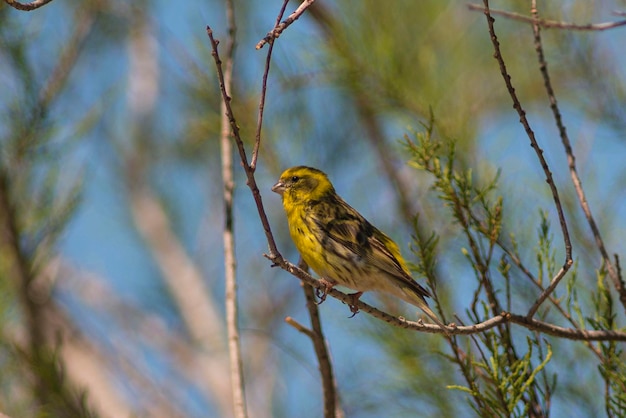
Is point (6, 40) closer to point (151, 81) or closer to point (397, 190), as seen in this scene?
point (397, 190)

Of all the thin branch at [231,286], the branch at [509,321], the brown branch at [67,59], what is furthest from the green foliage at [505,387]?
the brown branch at [67,59]

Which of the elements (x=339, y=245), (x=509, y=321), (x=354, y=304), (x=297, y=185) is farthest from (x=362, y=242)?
(x=509, y=321)

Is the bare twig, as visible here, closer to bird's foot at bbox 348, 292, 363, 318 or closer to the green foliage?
bird's foot at bbox 348, 292, 363, 318

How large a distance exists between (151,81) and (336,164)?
3.56 meters

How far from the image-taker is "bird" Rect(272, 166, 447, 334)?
10.3 ft

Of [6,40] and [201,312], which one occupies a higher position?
[201,312]

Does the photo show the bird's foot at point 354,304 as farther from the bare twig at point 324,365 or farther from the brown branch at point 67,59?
the brown branch at point 67,59

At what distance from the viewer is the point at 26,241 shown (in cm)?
328

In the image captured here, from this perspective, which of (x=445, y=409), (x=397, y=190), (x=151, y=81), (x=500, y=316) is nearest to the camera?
(x=500, y=316)

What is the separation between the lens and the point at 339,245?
132 inches

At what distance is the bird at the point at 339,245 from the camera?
313cm

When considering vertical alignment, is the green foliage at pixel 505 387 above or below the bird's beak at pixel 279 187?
below

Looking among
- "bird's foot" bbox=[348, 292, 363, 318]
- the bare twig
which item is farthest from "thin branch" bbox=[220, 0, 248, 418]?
"bird's foot" bbox=[348, 292, 363, 318]

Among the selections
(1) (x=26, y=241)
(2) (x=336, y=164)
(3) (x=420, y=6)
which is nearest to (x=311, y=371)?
(1) (x=26, y=241)
